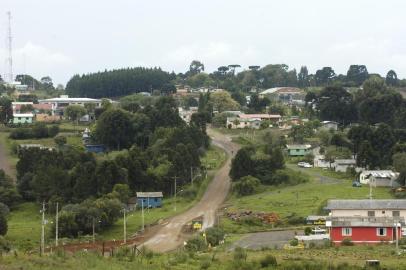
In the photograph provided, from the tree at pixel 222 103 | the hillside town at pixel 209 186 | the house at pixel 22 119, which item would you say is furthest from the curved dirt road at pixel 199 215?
the tree at pixel 222 103

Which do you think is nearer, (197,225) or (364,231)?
(364,231)

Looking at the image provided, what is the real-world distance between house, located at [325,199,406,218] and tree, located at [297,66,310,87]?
88552mm

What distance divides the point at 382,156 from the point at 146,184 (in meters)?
16.9

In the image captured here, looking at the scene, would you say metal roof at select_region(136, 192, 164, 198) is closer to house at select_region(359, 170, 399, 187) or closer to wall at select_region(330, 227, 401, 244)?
house at select_region(359, 170, 399, 187)

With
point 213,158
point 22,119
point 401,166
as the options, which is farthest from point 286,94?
point 401,166

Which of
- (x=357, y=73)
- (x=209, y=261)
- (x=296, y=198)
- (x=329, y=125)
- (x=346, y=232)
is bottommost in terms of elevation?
(x=296, y=198)

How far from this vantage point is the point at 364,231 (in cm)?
3241

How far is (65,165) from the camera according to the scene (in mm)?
51812

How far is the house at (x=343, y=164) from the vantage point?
5539cm

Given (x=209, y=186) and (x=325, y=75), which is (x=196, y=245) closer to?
(x=209, y=186)

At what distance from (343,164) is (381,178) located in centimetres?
682

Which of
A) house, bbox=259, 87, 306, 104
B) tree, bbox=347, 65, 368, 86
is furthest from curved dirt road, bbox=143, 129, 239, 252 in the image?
tree, bbox=347, 65, 368, 86

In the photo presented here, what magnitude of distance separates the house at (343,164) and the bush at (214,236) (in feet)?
73.7

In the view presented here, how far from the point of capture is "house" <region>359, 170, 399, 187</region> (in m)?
48.8
